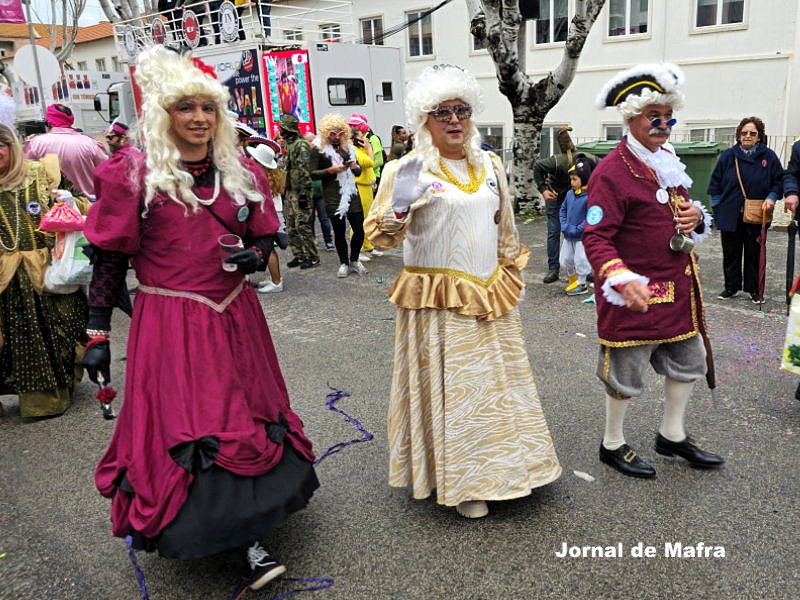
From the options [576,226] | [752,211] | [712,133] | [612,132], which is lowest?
[576,226]

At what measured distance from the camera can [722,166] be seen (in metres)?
6.65

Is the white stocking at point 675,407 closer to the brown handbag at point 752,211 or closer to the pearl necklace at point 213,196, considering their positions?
the pearl necklace at point 213,196

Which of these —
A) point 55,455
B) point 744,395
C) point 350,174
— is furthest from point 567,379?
point 350,174

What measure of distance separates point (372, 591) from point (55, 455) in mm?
2448

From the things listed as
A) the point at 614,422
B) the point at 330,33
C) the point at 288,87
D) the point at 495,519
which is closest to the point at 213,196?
the point at 495,519

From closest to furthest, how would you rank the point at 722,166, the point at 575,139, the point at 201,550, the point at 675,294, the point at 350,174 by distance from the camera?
1. the point at 201,550
2. the point at 675,294
3. the point at 722,166
4. the point at 350,174
5. the point at 575,139

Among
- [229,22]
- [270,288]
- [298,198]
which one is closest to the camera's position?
[270,288]

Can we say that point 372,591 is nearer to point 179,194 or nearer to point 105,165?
point 179,194

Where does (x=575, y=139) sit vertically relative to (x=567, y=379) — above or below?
above

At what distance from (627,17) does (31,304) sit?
17.2m

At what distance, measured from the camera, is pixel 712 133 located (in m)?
16.6

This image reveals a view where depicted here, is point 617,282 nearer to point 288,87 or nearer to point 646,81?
point 646,81

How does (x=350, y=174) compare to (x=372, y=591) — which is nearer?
(x=372, y=591)


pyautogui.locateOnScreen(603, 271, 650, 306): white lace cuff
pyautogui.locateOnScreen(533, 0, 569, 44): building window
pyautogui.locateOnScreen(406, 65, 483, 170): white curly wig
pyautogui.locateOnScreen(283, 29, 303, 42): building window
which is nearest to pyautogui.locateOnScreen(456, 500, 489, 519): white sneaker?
pyautogui.locateOnScreen(603, 271, 650, 306): white lace cuff
